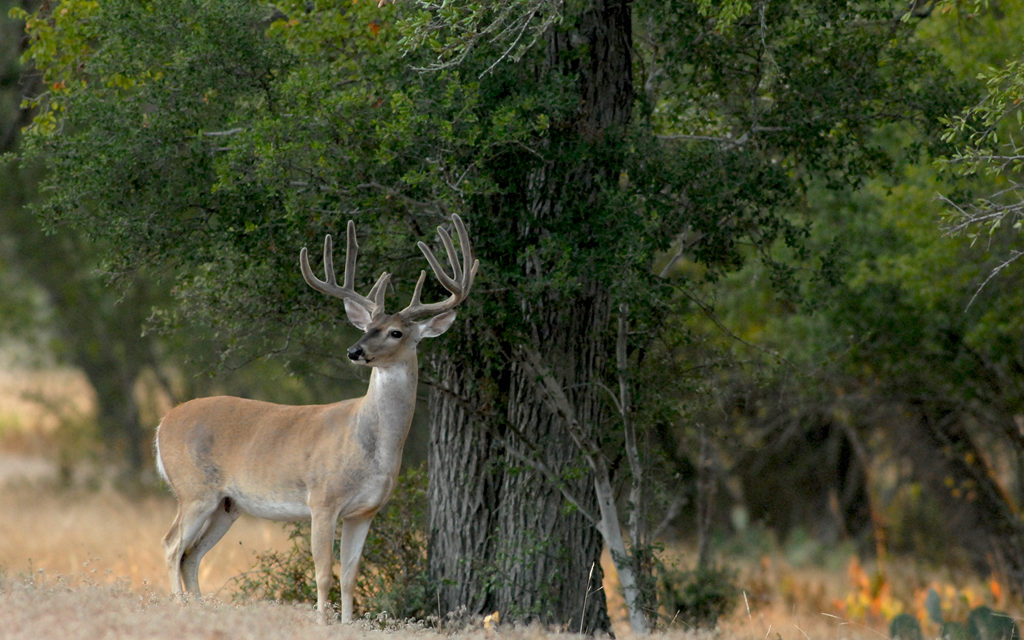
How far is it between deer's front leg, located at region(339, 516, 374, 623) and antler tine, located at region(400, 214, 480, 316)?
1.53m

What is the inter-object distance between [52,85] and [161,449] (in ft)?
10.2

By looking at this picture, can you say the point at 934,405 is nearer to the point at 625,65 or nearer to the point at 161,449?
the point at 625,65

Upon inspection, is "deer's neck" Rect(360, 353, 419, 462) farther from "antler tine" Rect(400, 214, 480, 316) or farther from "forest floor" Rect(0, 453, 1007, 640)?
"forest floor" Rect(0, 453, 1007, 640)

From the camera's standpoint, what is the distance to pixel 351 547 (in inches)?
329

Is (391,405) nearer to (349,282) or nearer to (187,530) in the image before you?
(349,282)

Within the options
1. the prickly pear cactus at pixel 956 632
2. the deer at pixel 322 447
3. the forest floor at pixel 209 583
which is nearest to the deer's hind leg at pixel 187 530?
the deer at pixel 322 447

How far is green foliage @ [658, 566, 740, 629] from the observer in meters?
11.1

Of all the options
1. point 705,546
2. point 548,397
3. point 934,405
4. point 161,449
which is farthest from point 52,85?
point 934,405

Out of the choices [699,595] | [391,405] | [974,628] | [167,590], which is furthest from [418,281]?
[974,628]

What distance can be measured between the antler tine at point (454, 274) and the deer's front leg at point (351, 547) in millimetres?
1531

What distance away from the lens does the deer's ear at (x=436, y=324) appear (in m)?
7.91

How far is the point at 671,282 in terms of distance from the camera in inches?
353

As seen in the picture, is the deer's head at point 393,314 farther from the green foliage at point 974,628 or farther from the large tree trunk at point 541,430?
the green foliage at point 974,628

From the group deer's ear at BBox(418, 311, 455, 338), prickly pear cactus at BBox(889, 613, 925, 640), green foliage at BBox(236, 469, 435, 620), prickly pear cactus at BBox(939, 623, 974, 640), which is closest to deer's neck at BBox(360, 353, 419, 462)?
deer's ear at BBox(418, 311, 455, 338)
